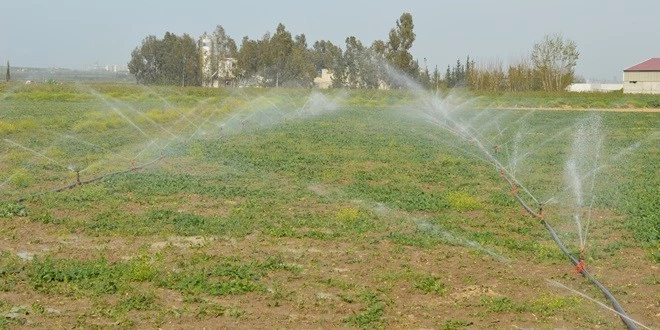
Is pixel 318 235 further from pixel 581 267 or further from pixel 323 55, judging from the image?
pixel 323 55

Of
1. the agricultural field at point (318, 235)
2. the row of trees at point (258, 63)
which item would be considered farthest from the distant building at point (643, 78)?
the agricultural field at point (318, 235)

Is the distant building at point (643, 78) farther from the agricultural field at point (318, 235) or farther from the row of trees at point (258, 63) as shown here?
the agricultural field at point (318, 235)

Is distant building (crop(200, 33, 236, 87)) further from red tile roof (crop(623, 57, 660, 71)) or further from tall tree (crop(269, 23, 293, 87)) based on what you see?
red tile roof (crop(623, 57, 660, 71))

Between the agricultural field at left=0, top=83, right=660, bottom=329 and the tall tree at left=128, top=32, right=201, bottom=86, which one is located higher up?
the tall tree at left=128, top=32, right=201, bottom=86

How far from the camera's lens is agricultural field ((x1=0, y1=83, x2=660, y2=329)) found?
22.1ft

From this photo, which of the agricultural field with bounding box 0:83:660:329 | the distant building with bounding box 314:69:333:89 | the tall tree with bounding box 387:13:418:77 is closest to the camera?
the agricultural field with bounding box 0:83:660:329

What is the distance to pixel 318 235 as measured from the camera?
31.0 feet

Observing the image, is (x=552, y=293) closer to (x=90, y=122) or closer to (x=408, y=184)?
(x=408, y=184)

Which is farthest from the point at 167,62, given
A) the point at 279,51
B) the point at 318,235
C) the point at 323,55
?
the point at 318,235

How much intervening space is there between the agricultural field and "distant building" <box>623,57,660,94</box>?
2289 inches

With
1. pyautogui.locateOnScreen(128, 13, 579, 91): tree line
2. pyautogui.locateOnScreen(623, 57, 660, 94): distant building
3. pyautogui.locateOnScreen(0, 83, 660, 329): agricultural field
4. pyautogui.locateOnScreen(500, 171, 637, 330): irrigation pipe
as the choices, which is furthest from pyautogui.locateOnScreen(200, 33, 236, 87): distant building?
pyautogui.locateOnScreen(500, 171, 637, 330): irrigation pipe

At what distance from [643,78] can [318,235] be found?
240 feet

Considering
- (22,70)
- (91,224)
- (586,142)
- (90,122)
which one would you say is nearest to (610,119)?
(586,142)

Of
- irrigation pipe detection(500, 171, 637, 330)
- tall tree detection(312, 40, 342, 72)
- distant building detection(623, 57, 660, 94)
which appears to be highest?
tall tree detection(312, 40, 342, 72)
